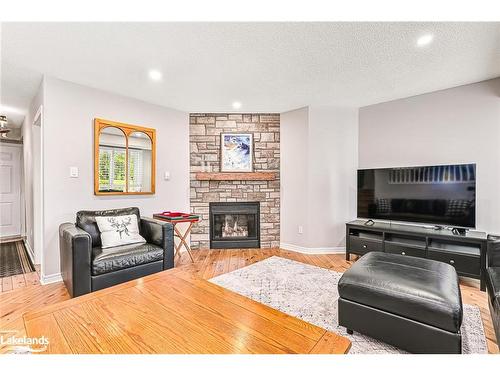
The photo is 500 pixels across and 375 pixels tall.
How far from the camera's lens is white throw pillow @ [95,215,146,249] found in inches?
103

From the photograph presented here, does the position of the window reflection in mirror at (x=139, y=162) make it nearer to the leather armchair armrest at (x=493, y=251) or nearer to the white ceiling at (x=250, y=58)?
the white ceiling at (x=250, y=58)

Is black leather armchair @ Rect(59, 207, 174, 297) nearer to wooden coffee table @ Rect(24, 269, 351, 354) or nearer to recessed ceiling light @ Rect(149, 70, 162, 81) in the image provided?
wooden coffee table @ Rect(24, 269, 351, 354)

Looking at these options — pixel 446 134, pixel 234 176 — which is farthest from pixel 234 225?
pixel 446 134

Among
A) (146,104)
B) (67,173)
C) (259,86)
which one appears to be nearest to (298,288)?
(259,86)

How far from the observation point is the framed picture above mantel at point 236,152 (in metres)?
4.09

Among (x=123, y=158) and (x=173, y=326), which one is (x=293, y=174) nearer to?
(x=123, y=158)

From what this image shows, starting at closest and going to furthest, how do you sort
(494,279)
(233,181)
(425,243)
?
(494,279)
(425,243)
(233,181)

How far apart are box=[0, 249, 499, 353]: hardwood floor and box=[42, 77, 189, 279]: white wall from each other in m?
0.32

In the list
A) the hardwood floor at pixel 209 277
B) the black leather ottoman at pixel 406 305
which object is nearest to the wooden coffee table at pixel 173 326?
the hardwood floor at pixel 209 277

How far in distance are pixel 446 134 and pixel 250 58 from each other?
2751mm

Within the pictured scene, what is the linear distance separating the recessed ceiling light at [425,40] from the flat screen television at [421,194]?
1.48 meters

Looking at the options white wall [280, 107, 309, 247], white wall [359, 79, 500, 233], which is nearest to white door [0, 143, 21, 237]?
white wall [280, 107, 309, 247]

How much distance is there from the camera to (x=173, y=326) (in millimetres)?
1151
